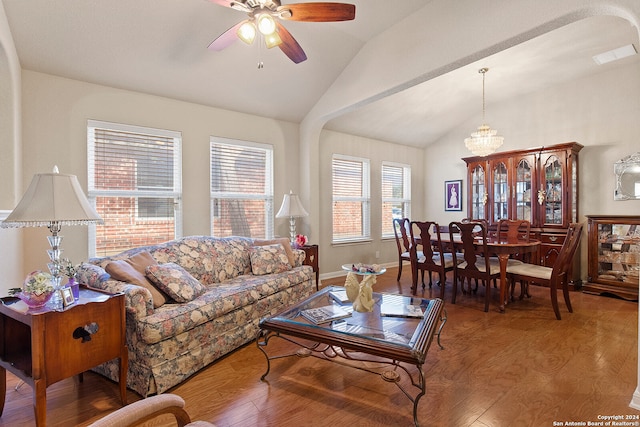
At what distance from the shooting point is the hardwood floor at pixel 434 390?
1905mm

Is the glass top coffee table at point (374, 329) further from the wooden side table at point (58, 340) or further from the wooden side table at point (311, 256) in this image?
the wooden side table at point (311, 256)

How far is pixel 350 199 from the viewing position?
5879mm

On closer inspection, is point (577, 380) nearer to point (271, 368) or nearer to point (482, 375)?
point (482, 375)

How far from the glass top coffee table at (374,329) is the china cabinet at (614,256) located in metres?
3.47

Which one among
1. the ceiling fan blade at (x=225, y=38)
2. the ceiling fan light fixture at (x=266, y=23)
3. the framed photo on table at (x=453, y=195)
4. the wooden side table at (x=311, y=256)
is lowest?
the wooden side table at (x=311, y=256)

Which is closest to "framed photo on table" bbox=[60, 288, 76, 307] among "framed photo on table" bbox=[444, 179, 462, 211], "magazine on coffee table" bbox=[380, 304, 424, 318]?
"magazine on coffee table" bbox=[380, 304, 424, 318]

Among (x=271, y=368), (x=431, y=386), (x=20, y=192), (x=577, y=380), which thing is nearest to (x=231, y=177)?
(x=20, y=192)

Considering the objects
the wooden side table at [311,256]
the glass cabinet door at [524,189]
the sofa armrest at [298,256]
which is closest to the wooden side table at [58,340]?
the sofa armrest at [298,256]

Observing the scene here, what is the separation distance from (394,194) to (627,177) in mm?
3481

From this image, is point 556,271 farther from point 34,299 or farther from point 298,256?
point 34,299

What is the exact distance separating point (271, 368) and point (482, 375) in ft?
5.05

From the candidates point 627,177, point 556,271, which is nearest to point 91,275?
point 556,271

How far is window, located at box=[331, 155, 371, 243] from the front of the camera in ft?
18.7

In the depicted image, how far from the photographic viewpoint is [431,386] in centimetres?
221
